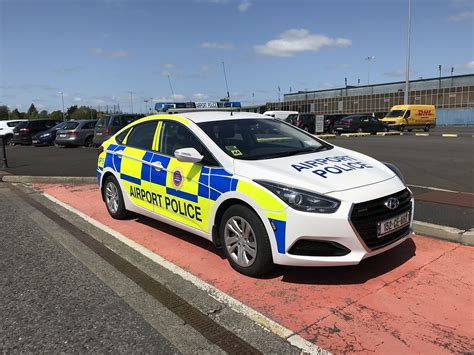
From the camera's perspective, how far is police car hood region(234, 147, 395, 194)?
12.5ft

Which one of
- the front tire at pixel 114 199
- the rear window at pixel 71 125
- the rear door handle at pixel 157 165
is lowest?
the front tire at pixel 114 199

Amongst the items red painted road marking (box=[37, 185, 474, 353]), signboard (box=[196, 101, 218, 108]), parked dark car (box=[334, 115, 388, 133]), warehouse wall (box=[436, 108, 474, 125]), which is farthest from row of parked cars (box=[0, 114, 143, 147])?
warehouse wall (box=[436, 108, 474, 125])

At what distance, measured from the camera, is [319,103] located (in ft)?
290

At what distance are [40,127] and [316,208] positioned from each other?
85.1 ft

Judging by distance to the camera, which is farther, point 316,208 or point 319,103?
point 319,103

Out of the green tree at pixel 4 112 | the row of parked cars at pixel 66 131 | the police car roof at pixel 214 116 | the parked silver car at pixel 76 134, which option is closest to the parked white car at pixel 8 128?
the row of parked cars at pixel 66 131

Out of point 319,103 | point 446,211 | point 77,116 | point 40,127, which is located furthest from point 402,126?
point 77,116

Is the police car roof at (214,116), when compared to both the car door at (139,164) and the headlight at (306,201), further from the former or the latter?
the headlight at (306,201)

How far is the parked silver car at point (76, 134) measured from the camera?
21.3m

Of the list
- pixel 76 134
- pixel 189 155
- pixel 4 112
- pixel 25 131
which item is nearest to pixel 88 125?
pixel 76 134

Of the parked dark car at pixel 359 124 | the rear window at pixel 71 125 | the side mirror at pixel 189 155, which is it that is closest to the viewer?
the side mirror at pixel 189 155

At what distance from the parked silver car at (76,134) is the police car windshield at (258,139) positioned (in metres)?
18.0

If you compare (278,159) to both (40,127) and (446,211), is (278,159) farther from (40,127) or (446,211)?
(40,127)

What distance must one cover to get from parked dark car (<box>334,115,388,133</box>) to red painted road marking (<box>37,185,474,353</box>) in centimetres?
2755
